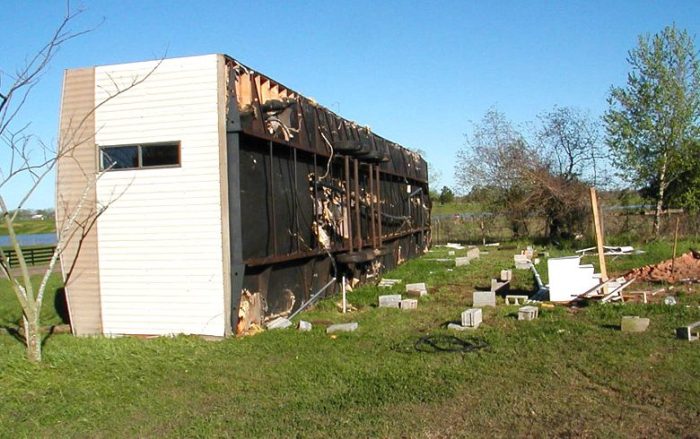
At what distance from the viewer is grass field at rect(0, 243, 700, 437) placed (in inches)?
211

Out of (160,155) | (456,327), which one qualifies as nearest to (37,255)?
(160,155)

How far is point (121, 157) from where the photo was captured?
10047mm

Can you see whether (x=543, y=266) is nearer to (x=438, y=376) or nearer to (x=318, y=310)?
(x=318, y=310)

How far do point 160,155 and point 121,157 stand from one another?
0.68m

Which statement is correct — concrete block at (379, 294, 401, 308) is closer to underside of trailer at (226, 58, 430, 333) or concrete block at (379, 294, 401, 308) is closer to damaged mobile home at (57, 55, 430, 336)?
underside of trailer at (226, 58, 430, 333)

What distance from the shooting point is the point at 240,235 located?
376 inches

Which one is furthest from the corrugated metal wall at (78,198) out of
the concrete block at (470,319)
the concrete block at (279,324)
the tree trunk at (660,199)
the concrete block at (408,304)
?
the tree trunk at (660,199)

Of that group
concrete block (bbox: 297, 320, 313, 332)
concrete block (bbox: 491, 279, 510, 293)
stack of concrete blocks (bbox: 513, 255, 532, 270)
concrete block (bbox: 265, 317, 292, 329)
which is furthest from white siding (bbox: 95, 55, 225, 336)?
stack of concrete blocks (bbox: 513, 255, 532, 270)

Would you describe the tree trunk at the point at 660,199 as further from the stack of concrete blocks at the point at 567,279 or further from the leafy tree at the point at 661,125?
the stack of concrete blocks at the point at 567,279

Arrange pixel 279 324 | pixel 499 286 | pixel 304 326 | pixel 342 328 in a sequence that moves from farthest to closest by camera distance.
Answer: pixel 499 286 → pixel 279 324 → pixel 304 326 → pixel 342 328

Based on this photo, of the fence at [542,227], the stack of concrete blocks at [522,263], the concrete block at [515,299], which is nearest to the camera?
the concrete block at [515,299]

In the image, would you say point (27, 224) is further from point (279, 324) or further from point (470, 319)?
point (470, 319)

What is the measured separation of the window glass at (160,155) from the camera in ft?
32.1

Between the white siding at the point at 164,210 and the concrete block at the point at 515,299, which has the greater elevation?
the white siding at the point at 164,210
